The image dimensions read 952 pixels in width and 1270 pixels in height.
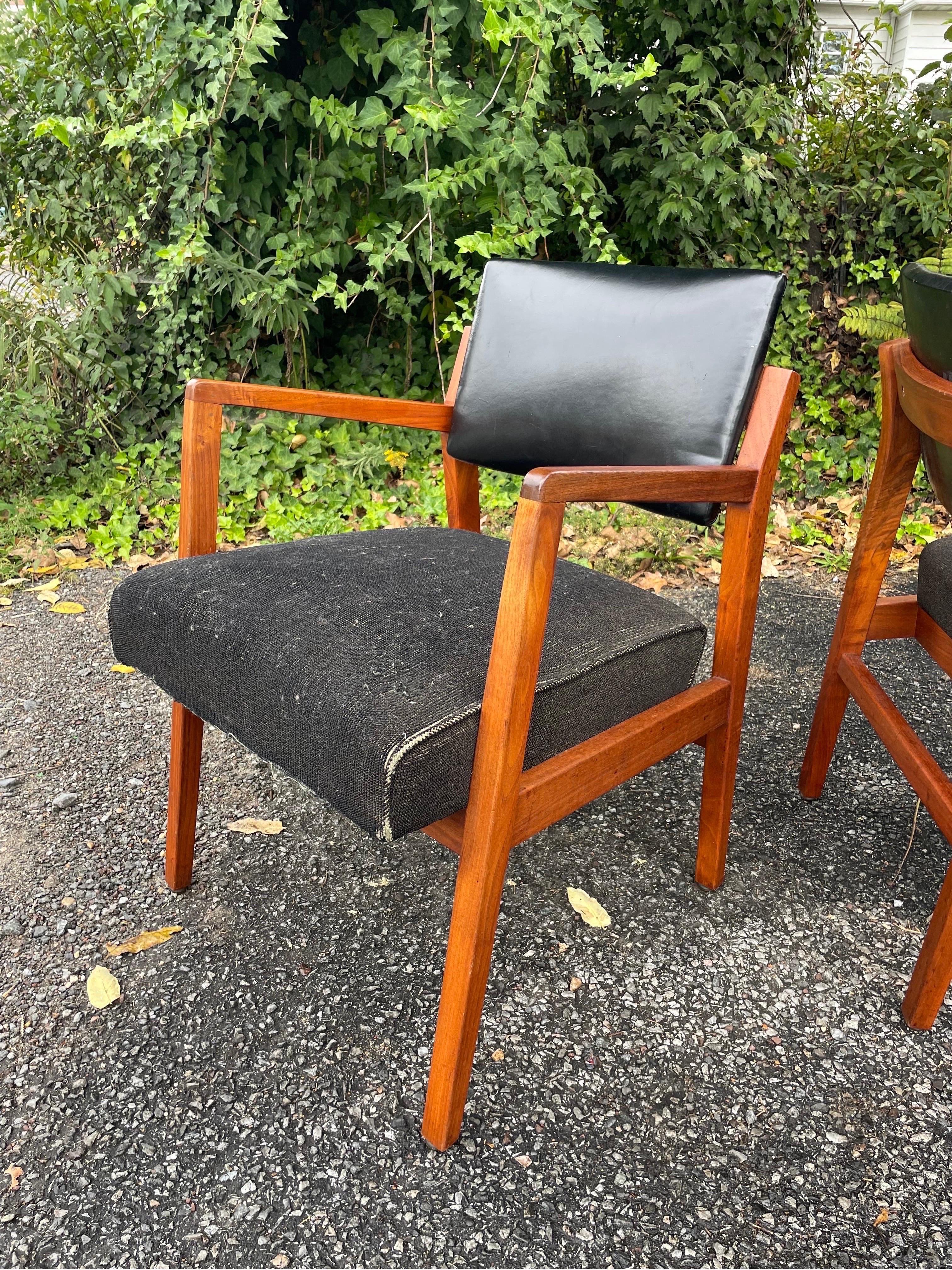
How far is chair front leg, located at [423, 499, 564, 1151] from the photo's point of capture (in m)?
1.01

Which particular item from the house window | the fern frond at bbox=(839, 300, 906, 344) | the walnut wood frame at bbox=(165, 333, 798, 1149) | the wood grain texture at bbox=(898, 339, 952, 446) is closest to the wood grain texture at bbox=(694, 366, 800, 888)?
the walnut wood frame at bbox=(165, 333, 798, 1149)

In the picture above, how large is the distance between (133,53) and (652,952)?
11.4ft

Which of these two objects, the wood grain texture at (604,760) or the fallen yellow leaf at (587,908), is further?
the fallen yellow leaf at (587,908)

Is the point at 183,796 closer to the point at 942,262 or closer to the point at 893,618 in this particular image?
the point at 893,618

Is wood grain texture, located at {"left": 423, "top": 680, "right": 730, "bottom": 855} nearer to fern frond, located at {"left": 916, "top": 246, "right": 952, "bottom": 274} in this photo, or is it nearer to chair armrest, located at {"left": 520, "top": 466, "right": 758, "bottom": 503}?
chair armrest, located at {"left": 520, "top": 466, "right": 758, "bottom": 503}

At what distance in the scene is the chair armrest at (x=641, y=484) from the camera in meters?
1.00

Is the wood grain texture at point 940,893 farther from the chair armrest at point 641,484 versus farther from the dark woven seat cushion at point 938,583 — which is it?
the chair armrest at point 641,484

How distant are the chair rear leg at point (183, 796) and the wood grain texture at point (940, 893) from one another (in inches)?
46.0

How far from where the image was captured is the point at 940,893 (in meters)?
1.46

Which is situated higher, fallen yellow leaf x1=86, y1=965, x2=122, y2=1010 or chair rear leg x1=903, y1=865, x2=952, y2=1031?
chair rear leg x1=903, y1=865, x2=952, y2=1031

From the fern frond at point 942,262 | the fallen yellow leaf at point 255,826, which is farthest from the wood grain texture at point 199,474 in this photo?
the fern frond at point 942,262

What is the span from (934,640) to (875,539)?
8.6 inches

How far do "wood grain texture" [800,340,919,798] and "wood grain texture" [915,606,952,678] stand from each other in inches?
3.5

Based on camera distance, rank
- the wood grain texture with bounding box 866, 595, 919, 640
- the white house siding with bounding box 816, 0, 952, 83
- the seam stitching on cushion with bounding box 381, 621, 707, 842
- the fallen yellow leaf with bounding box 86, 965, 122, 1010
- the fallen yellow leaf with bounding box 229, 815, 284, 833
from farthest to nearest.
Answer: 1. the white house siding with bounding box 816, 0, 952, 83
2. the fallen yellow leaf with bounding box 229, 815, 284, 833
3. the wood grain texture with bounding box 866, 595, 919, 640
4. the fallen yellow leaf with bounding box 86, 965, 122, 1010
5. the seam stitching on cushion with bounding box 381, 621, 707, 842
